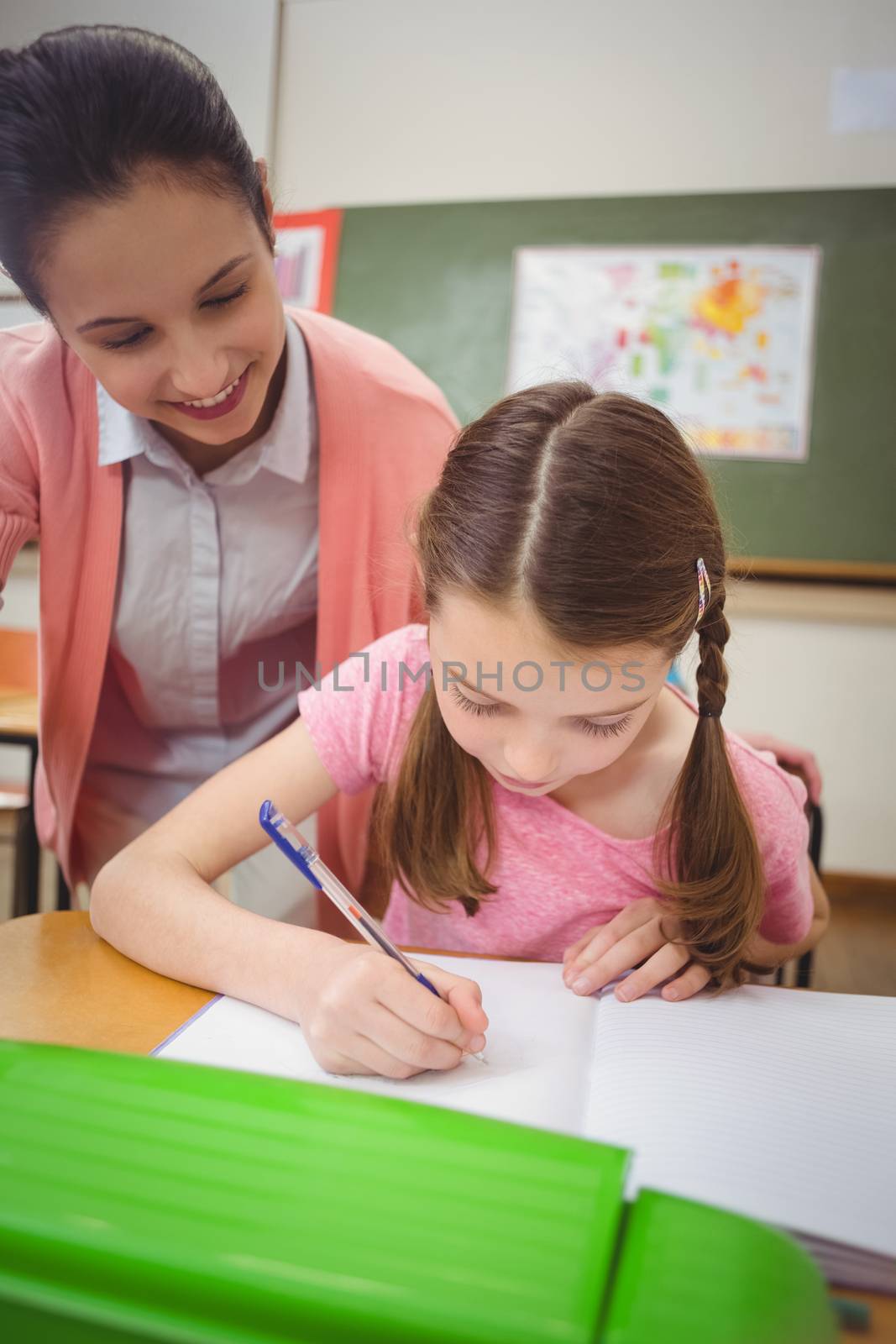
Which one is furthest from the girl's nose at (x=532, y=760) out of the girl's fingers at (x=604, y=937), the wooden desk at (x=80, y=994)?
the wooden desk at (x=80, y=994)

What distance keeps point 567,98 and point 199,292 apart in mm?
750

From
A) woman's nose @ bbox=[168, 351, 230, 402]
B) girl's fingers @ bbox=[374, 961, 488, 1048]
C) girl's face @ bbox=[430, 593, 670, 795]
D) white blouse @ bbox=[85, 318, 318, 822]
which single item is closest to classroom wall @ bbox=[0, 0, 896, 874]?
white blouse @ bbox=[85, 318, 318, 822]

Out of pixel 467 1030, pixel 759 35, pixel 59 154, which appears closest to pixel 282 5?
pixel 59 154

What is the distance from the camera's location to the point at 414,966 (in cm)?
60

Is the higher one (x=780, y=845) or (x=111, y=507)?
(x=111, y=507)

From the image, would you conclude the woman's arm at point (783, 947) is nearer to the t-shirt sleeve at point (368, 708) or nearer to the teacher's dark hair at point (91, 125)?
the t-shirt sleeve at point (368, 708)

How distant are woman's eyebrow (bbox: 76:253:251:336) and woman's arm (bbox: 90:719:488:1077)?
1.08 feet

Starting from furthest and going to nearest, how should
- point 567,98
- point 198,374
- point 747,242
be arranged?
point 747,242 < point 567,98 < point 198,374

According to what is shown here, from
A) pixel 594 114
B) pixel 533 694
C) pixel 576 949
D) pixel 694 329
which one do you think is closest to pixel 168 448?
pixel 533 694

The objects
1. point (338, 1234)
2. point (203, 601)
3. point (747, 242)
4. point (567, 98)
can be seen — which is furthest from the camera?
point (747, 242)

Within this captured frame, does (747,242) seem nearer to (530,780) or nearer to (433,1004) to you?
(530,780)

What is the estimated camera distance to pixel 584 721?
0.66 m

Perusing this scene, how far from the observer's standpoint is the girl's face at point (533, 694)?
643 millimetres

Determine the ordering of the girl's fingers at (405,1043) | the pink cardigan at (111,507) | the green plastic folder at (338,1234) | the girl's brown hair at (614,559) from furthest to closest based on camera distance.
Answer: the pink cardigan at (111,507), the girl's brown hair at (614,559), the girl's fingers at (405,1043), the green plastic folder at (338,1234)
